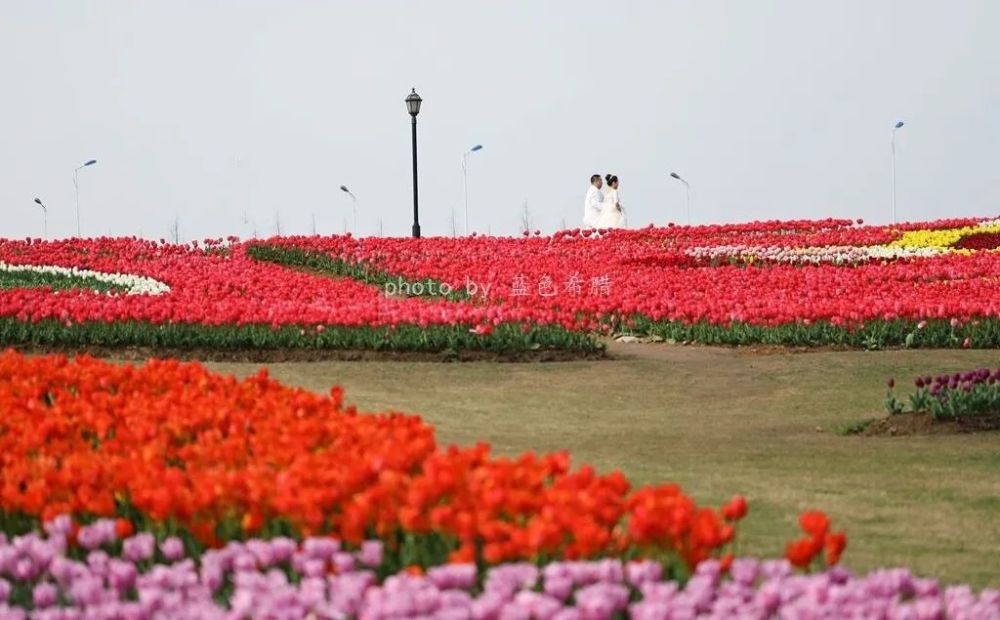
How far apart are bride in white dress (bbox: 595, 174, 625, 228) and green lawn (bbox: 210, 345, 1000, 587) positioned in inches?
661

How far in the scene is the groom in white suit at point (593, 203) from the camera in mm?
37875

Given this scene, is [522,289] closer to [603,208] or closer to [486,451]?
[603,208]

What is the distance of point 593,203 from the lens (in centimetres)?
3800

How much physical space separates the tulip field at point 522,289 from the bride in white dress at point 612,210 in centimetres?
54

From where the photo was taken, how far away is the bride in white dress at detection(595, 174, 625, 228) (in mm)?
37781

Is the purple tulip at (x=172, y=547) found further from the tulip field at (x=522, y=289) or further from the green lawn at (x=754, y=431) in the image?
the tulip field at (x=522, y=289)

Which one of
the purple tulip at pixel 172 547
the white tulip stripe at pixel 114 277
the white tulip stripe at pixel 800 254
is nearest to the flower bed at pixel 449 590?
the purple tulip at pixel 172 547

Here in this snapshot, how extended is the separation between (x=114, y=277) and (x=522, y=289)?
805 cm

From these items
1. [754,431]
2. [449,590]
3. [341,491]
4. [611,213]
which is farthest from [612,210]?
[449,590]

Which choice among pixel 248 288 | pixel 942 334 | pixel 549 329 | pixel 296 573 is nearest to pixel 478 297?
pixel 248 288

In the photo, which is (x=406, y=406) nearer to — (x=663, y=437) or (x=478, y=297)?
(x=663, y=437)

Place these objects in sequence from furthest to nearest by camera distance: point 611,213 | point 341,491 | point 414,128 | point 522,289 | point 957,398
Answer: point 414,128
point 611,213
point 522,289
point 957,398
point 341,491

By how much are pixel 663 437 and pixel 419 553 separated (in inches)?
297

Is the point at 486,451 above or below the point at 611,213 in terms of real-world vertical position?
below
